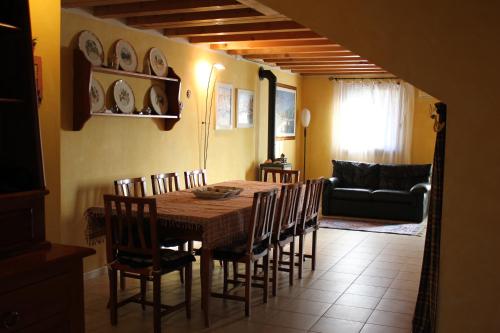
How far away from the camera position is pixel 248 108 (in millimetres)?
7934

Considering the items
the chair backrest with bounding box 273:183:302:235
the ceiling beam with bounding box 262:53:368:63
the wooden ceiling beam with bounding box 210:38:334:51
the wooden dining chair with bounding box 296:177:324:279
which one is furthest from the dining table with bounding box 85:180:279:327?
the ceiling beam with bounding box 262:53:368:63

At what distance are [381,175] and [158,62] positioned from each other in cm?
444

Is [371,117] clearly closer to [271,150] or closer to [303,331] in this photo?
[271,150]

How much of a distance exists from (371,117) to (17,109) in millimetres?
8027

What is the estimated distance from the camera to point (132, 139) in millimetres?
5398

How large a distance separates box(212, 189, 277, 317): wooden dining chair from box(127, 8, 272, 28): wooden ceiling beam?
1.73 m

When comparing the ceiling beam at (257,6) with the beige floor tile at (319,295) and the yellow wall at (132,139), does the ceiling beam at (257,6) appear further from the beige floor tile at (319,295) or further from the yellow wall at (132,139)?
the beige floor tile at (319,295)

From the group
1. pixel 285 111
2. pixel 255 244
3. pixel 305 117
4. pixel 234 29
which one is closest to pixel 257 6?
pixel 234 29

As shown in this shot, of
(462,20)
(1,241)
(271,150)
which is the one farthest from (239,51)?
(1,241)

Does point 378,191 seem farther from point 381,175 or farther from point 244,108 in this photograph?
point 244,108


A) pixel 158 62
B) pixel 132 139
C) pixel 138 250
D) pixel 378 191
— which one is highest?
pixel 158 62

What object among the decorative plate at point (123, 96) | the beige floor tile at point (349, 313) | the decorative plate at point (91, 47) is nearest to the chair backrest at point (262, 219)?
the beige floor tile at point (349, 313)

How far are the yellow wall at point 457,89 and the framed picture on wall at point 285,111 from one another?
643 cm

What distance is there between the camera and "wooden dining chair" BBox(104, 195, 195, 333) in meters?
3.54
